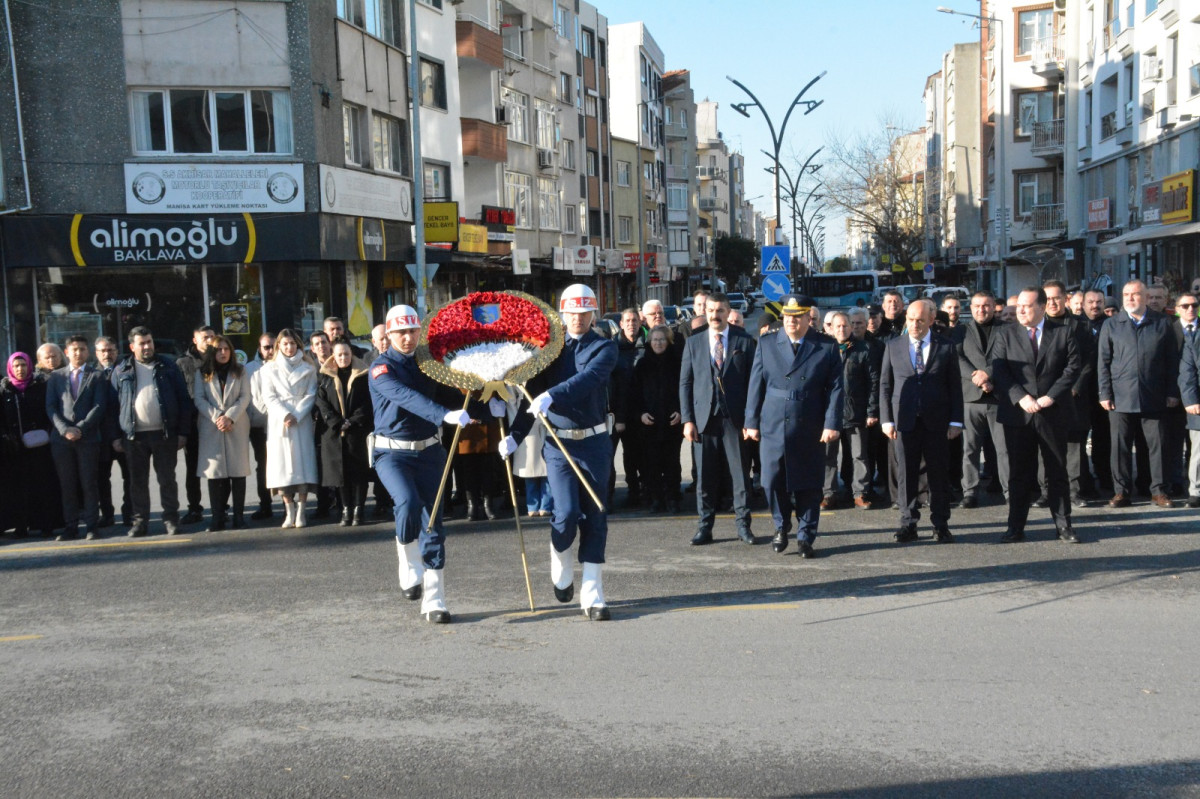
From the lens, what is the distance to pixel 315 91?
25484 millimetres

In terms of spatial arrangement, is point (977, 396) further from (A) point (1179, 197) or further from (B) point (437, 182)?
(B) point (437, 182)

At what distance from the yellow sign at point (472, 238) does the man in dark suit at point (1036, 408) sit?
26.0 meters

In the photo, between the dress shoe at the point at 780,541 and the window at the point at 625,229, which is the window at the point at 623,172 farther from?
the dress shoe at the point at 780,541

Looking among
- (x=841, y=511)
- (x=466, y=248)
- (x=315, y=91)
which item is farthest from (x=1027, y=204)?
(x=841, y=511)

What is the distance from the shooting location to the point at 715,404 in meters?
9.65

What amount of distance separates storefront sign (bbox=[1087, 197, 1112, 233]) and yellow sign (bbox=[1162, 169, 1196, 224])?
308 inches

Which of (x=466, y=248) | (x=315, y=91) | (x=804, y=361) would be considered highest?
(x=315, y=91)

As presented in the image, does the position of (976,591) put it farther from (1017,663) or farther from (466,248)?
(466,248)

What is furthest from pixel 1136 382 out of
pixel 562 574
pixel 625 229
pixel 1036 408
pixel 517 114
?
pixel 625 229

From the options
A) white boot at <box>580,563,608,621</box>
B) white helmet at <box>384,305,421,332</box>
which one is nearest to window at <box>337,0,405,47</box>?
white helmet at <box>384,305,421,332</box>

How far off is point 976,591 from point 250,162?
21204 millimetres

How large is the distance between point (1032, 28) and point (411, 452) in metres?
56.5

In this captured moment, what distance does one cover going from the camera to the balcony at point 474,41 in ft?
122

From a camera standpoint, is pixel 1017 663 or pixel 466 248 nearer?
pixel 1017 663
